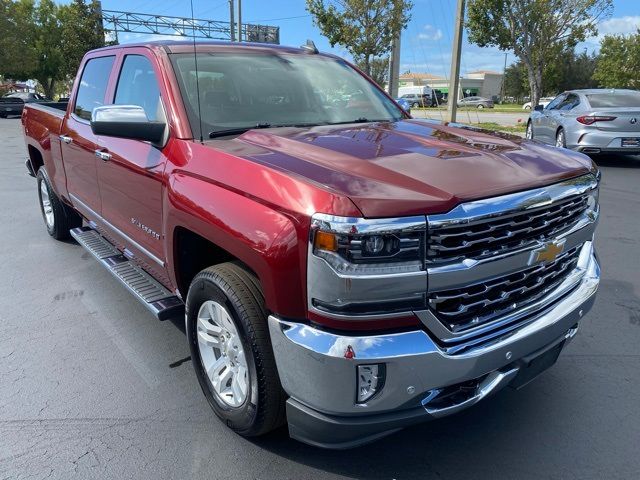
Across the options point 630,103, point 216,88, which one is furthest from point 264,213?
point 630,103

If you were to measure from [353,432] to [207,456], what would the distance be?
34.3 inches

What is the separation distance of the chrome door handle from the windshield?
33.7 inches

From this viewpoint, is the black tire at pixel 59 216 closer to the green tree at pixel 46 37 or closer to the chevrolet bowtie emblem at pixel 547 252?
the chevrolet bowtie emblem at pixel 547 252

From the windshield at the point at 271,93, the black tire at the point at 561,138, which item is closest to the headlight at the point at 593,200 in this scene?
the windshield at the point at 271,93

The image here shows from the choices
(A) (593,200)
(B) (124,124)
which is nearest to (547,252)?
(A) (593,200)

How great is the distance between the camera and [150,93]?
11.1 feet

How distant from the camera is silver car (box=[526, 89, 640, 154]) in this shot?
413 inches

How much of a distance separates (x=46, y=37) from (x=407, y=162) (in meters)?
51.7

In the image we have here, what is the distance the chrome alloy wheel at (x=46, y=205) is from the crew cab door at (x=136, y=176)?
7.99ft

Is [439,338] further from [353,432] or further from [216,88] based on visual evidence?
[216,88]

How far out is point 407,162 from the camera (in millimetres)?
2359

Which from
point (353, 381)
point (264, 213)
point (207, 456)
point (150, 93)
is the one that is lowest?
point (207, 456)

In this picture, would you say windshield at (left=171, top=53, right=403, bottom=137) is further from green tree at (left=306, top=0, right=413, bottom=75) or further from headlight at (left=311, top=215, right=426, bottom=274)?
green tree at (left=306, top=0, right=413, bottom=75)

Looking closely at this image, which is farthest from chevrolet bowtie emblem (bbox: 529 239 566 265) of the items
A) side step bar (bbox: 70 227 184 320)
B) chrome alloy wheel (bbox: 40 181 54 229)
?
chrome alloy wheel (bbox: 40 181 54 229)
